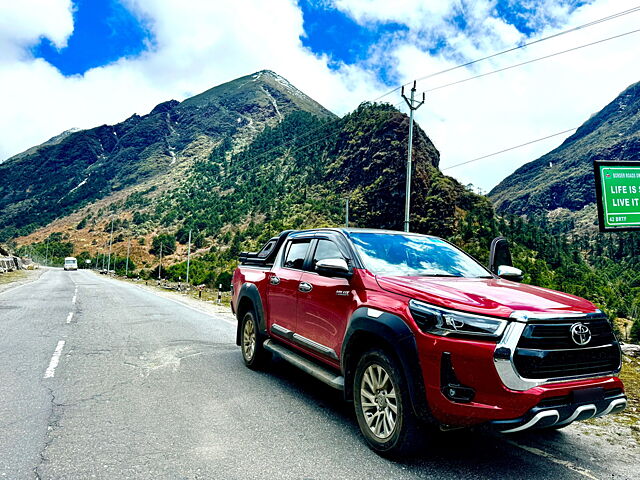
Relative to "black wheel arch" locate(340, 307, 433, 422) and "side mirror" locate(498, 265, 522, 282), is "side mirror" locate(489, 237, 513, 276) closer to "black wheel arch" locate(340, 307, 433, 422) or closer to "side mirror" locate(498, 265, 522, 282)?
"side mirror" locate(498, 265, 522, 282)

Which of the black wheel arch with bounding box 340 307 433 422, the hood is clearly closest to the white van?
the black wheel arch with bounding box 340 307 433 422

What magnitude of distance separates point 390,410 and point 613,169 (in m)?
9.05

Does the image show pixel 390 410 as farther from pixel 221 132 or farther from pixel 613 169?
pixel 221 132

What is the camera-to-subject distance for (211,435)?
3.94 meters

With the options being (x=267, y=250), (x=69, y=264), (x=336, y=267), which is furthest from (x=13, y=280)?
(x=69, y=264)

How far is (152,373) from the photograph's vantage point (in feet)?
20.1

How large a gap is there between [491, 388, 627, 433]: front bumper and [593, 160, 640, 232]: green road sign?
7.81 metres

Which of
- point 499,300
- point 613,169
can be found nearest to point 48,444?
point 499,300

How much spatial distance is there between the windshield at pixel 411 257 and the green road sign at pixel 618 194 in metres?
6.48

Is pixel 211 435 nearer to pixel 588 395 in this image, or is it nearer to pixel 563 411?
pixel 563 411

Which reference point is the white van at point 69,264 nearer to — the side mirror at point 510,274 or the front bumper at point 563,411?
the side mirror at point 510,274

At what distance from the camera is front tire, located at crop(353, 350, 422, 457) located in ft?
10.9

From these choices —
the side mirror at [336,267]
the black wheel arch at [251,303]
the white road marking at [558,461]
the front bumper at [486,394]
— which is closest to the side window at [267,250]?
the black wheel arch at [251,303]

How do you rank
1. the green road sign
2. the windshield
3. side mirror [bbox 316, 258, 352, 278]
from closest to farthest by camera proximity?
side mirror [bbox 316, 258, 352, 278] < the windshield < the green road sign
